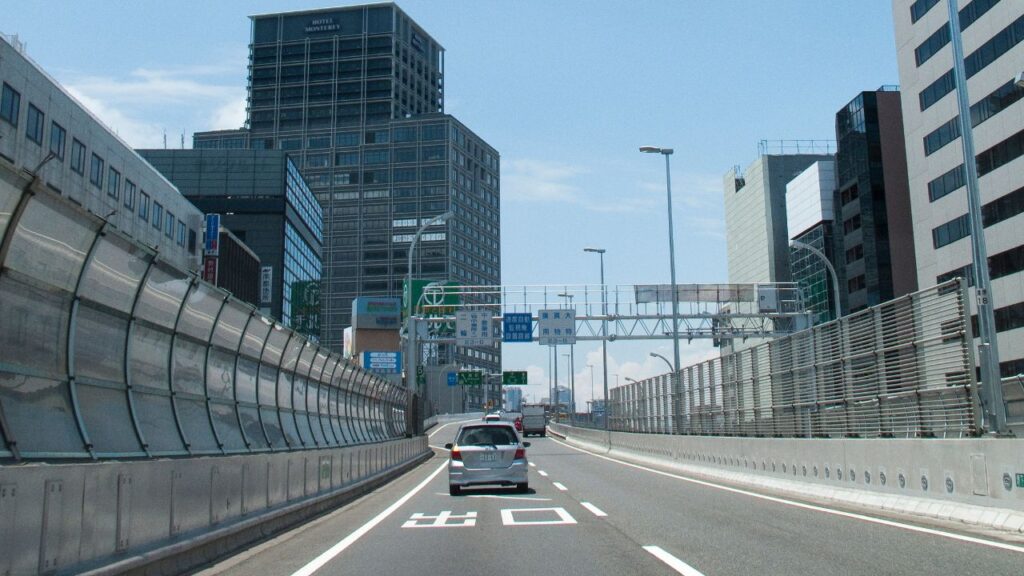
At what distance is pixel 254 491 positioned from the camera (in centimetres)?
1176

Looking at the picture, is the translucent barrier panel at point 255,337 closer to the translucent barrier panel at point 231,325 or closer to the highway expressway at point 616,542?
the translucent barrier panel at point 231,325

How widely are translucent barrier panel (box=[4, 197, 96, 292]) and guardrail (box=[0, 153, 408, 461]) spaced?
1cm

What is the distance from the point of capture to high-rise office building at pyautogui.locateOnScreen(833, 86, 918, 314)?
250 feet

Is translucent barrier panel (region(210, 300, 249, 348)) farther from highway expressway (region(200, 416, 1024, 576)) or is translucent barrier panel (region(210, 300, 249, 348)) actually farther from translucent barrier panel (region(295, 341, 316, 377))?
translucent barrier panel (region(295, 341, 316, 377))

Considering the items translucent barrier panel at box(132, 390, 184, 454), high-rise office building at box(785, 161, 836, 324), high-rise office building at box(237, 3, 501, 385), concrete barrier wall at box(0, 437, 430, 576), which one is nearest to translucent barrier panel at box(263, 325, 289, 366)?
concrete barrier wall at box(0, 437, 430, 576)

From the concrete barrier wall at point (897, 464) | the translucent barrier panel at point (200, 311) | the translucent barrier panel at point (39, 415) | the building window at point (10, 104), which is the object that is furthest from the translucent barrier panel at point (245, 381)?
the building window at point (10, 104)

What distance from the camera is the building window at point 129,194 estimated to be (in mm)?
63588

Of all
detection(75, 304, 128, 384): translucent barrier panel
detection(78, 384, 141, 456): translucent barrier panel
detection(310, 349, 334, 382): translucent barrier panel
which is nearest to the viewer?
detection(75, 304, 128, 384): translucent barrier panel

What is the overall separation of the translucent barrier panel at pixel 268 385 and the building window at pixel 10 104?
116 feet

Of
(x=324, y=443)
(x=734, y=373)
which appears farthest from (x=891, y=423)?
(x=324, y=443)

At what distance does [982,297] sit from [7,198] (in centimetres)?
1287

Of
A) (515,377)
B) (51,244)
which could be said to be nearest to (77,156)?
(51,244)

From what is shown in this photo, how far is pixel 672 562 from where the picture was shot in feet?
28.7

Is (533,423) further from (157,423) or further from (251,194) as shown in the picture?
(157,423)
